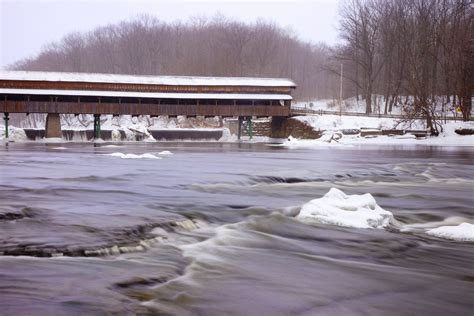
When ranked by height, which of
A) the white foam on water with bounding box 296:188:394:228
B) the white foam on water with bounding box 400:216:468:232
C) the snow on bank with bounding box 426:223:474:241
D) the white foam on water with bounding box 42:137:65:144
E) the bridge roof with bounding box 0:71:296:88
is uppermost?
the bridge roof with bounding box 0:71:296:88

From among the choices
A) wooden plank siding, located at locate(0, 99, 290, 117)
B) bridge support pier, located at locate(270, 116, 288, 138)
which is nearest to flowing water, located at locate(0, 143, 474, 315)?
wooden plank siding, located at locate(0, 99, 290, 117)

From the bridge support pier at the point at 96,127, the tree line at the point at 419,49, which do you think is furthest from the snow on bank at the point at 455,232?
the bridge support pier at the point at 96,127

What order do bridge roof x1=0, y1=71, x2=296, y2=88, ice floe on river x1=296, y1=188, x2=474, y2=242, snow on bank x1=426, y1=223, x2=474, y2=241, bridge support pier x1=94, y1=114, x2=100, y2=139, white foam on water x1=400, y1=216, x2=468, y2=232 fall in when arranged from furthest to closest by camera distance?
1. bridge support pier x1=94, y1=114, x2=100, y2=139
2. bridge roof x1=0, y1=71, x2=296, y2=88
3. white foam on water x1=400, y1=216, x2=468, y2=232
4. ice floe on river x1=296, y1=188, x2=474, y2=242
5. snow on bank x1=426, y1=223, x2=474, y2=241

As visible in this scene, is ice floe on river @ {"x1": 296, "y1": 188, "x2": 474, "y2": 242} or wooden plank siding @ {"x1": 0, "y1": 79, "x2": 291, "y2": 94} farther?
wooden plank siding @ {"x1": 0, "y1": 79, "x2": 291, "y2": 94}

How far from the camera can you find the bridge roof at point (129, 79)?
1834 inches

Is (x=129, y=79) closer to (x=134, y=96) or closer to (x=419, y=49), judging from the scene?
(x=134, y=96)

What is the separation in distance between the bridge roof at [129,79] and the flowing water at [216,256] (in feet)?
120

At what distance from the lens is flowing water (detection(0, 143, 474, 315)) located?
4.89 metres

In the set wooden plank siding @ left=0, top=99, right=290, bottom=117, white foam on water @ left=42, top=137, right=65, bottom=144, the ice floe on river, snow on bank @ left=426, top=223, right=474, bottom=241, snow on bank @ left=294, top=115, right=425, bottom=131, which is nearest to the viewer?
snow on bank @ left=426, top=223, right=474, bottom=241

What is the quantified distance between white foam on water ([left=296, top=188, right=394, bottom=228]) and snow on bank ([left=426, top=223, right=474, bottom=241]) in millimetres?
760

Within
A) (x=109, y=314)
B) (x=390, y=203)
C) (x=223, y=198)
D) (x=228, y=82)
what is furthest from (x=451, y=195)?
(x=228, y=82)

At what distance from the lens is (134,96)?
48062 mm

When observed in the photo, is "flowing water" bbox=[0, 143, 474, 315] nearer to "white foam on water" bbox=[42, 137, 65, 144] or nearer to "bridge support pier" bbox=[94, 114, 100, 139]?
"white foam on water" bbox=[42, 137, 65, 144]

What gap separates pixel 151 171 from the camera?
694 inches
